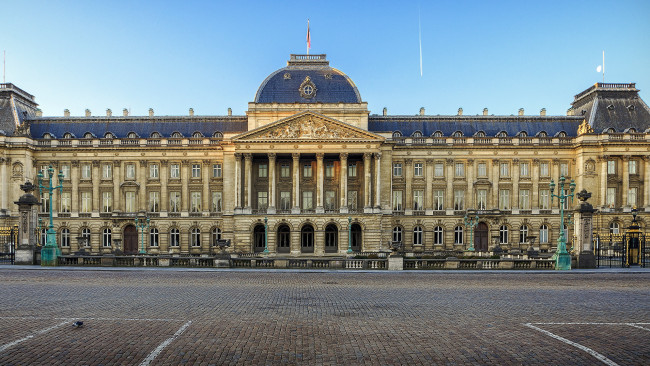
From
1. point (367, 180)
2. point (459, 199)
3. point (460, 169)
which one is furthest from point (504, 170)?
point (367, 180)

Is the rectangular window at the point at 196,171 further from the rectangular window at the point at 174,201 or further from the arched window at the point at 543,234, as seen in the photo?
the arched window at the point at 543,234

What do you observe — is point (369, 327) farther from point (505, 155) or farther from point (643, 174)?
point (643, 174)

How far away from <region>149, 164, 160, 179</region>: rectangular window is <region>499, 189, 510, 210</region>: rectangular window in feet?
159

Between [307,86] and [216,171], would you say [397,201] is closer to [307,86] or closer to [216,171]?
[307,86]

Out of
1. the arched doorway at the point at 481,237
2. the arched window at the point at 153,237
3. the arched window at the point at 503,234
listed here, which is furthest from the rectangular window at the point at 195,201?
the arched window at the point at 503,234

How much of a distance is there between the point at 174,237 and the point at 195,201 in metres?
5.77

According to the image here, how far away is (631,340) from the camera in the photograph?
446 inches

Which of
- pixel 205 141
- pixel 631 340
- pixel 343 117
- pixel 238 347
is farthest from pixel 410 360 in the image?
pixel 205 141

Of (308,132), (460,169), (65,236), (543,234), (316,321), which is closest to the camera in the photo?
(316,321)

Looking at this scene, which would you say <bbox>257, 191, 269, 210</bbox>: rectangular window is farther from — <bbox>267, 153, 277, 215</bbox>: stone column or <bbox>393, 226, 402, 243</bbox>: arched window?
<bbox>393, 226, 402, 243</bbox>: arched window

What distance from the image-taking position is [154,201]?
61406 millimetres

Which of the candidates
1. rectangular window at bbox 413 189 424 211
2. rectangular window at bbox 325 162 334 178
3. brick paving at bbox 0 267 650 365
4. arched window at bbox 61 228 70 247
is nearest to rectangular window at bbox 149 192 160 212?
arched window at bbox 61 228 70 247

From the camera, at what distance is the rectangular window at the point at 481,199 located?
61.3 metres

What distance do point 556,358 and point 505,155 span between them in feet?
183
